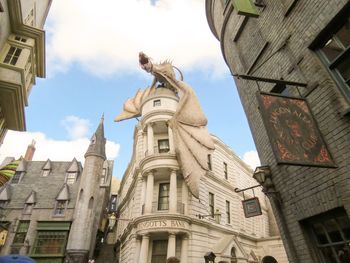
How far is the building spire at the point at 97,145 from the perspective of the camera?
30452 mm

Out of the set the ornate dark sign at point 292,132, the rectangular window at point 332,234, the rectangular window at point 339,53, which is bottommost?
the rectangular window at point 332,234

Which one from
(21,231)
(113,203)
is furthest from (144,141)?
(113,203)

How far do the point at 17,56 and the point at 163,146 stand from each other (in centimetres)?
1257

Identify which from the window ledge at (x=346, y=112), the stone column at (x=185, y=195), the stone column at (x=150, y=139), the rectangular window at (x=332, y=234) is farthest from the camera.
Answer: the stone column at (x=150, y=139)

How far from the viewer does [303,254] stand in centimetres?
530

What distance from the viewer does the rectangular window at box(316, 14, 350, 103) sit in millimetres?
4770

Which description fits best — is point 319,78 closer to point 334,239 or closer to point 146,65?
point 334,239

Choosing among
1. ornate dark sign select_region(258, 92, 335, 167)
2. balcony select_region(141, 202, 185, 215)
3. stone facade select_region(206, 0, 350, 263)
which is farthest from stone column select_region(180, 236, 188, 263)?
ornate dark sign select_region(258, 92, 335, 167)

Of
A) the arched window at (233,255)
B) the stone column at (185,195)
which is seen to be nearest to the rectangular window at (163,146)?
the stone column at (185,195)

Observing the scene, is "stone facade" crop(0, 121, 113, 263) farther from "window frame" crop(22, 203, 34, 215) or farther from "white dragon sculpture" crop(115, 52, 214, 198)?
"white dragon sculpture" crop(115, 52, 214, 198)

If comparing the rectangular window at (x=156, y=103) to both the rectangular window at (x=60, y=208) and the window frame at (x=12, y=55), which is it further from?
the rectangular window at (x=60, y=208)

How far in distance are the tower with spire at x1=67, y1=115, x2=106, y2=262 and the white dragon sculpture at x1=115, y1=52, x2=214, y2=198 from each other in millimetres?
10899

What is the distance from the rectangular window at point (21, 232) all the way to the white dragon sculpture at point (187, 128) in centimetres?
1997

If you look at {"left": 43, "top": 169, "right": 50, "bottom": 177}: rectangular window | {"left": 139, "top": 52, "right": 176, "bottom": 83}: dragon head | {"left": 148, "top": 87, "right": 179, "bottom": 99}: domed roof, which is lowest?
{"left": 43, "top": 169, "right": 50, "bottom": 177}: rectangular window
